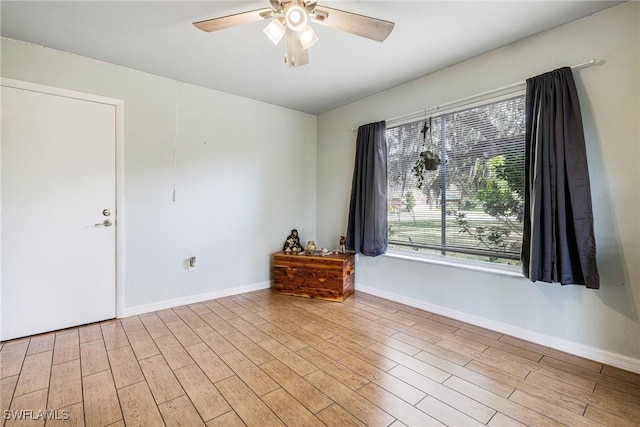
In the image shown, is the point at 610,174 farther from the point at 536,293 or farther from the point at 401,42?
the point at 401,42

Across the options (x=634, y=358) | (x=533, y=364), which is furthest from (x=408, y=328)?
(x=634, y=358)

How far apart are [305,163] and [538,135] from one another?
2.76m

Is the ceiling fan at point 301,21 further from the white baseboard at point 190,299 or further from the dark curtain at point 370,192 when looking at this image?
the white baseboard at point 190,299

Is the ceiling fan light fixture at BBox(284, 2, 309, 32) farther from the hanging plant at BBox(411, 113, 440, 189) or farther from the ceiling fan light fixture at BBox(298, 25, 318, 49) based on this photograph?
the hanging plant at BBox(411, 113, 440, 189)

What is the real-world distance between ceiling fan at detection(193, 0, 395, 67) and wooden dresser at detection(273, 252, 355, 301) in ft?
7.48

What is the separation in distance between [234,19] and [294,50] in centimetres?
39

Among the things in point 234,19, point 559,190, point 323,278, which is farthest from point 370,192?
point 234,19

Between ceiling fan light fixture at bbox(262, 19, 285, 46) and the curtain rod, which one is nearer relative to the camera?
ceiling fan light fixture at bbox(262, 19, 285, 46)

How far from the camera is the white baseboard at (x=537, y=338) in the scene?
1.94 meters

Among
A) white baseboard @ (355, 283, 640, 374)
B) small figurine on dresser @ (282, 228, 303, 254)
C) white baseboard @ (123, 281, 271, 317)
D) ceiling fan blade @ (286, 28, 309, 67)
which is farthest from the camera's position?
small figurine on dresser @ (282, 228, 303, 254)

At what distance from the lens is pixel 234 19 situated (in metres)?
1.69

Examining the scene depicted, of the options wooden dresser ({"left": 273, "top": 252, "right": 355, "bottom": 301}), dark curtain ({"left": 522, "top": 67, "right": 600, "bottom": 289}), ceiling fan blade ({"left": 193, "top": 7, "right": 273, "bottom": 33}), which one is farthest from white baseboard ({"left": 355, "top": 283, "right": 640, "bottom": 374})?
ceiling fan blade ({"left": 193, "top": 7, "right": 273, "bottom": 33})

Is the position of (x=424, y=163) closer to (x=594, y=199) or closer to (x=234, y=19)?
(x=594, y=199)

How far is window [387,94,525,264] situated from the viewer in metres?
2.43
